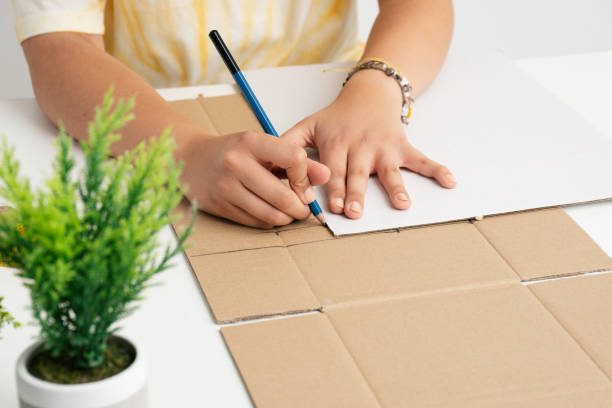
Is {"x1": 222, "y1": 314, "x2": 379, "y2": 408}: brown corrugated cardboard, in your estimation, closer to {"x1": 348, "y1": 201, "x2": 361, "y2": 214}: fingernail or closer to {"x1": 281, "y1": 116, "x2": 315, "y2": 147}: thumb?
{"x1": 348, "y1": 201, "x2": 361, "y2": 214}: fingernail

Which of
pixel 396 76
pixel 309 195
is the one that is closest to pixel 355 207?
pixel 309 195

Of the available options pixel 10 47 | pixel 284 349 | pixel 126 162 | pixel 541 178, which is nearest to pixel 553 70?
pixel 541 178

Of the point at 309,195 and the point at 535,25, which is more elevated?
the point at 309,195

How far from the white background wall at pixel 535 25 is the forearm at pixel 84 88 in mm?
1907

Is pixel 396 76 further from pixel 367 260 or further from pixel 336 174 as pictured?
pixel 367 260

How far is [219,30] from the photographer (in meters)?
1.18

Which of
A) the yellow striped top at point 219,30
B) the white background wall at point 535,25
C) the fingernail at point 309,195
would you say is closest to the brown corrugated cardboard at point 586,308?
the fingernail at point 309,195

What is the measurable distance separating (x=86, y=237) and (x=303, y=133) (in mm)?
517

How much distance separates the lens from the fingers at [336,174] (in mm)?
792

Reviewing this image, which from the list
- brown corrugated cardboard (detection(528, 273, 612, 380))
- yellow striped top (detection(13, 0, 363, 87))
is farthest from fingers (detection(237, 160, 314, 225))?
yellow striped top (detection(13, 0, 363, 87))

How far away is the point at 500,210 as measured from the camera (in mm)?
798

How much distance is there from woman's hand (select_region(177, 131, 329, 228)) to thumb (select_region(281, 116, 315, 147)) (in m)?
0.10

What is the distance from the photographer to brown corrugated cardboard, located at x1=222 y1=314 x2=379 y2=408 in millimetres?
560

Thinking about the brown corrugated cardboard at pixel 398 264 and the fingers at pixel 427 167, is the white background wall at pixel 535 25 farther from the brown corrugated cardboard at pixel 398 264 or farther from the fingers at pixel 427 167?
the brown corrugated cardboard at pixel 398 264
